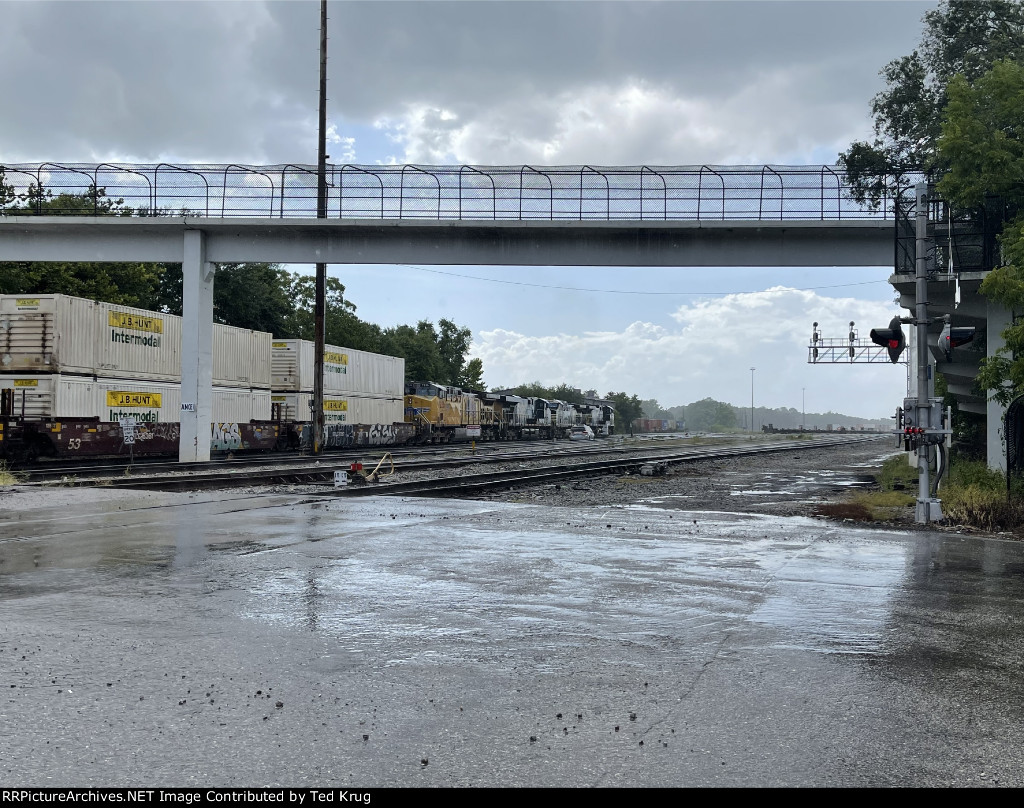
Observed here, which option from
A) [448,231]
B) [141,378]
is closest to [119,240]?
[141,378]

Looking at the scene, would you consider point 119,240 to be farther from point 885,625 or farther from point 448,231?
point 885,625

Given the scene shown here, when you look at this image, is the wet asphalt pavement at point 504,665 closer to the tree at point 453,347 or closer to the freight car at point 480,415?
the freight car at point 480,415

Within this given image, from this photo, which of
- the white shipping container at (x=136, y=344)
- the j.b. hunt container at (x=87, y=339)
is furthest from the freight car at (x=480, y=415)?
the white shipping container at (x=136, y=344)

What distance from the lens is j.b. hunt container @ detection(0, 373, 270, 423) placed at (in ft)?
99.8

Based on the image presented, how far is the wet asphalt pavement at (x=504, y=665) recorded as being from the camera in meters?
4.30

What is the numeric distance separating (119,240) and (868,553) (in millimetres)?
31756

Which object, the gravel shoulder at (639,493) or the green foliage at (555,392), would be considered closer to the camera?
the gravel shoulder at (639,493)

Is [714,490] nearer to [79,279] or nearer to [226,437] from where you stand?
[226,437]

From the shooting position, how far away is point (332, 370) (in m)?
48.1

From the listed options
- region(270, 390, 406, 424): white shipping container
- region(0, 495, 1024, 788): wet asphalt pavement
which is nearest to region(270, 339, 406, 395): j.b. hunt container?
region(270, 390, 406, 424): white shipping container

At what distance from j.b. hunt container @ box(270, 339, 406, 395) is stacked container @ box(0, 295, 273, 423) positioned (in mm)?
5194

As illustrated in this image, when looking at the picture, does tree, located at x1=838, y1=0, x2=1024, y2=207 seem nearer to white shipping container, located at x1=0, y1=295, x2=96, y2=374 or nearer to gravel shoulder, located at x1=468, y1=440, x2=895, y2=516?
gravel shoulder, located at x1=468, y1=440, x2=895, y2=516

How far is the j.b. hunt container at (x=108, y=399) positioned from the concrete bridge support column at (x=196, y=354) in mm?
2467

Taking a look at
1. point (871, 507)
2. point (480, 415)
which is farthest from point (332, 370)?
point (871, 507)
